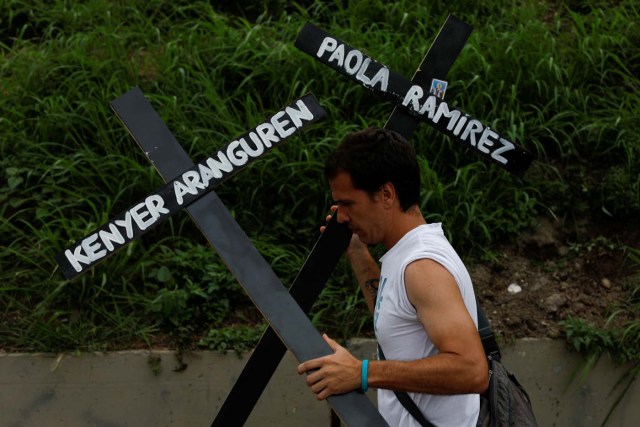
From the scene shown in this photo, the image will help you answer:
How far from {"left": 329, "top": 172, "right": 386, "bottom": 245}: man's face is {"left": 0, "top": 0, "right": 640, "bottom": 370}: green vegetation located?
1.93 meters

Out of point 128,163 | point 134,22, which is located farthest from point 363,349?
point 134,22

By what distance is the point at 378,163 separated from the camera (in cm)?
317

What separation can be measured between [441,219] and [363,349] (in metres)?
0.85

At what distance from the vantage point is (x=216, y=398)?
507 centimetres

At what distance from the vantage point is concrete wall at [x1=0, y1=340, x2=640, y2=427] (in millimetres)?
4996

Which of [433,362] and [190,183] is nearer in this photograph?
[433,362]

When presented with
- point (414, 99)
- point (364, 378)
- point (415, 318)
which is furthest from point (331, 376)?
point (414, 99)

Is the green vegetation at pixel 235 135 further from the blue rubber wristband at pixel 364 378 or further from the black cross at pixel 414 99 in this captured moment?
the blue rubber wristband at pixel 364 378

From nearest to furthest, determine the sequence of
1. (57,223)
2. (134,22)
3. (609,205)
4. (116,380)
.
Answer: (116,380)
(57,223)
(609,205)
(134,22)

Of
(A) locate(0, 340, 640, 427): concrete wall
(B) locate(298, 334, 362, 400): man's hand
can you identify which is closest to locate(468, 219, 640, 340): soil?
(A) locate(0, 340, 640, 427): concrete wall

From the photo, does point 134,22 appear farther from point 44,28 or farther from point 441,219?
point 441,219

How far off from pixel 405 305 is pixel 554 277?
2.72 metres

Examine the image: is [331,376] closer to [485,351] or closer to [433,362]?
[433,362]

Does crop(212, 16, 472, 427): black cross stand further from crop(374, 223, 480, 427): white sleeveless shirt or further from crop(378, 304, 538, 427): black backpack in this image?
crop(378, 304, 538, 427): black backpack
